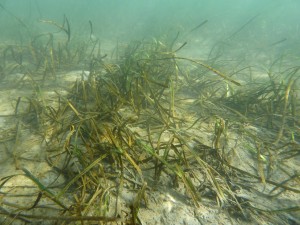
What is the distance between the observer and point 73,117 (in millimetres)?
2828

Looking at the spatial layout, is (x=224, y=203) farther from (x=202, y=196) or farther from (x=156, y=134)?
(x=156, y=134)

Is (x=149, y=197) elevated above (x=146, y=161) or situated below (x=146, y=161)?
below

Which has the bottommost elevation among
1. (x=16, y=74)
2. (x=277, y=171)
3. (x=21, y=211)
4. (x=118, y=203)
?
(x=277, y=171)

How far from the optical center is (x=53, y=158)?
7.57 feet

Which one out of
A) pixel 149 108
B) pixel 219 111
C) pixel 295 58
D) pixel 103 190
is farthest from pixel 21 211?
pixel 295 58

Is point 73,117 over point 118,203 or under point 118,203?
over

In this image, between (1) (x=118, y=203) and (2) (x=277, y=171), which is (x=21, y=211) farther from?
(2) (x=277, y=171)

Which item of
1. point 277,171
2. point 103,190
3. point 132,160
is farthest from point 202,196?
point 277,171

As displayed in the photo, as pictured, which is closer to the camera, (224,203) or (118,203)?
(118,203)

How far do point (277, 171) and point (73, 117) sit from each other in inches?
99.8

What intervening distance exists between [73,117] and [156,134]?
109 cm

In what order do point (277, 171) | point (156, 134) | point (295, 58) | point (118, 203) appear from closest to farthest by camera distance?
1. point (118, 203)
2. point (277, 171)
3. point (156, 134)
4. point (295, 58)

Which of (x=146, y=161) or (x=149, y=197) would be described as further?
(x=146, y=161)

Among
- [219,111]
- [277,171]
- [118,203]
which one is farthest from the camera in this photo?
[219,111]
